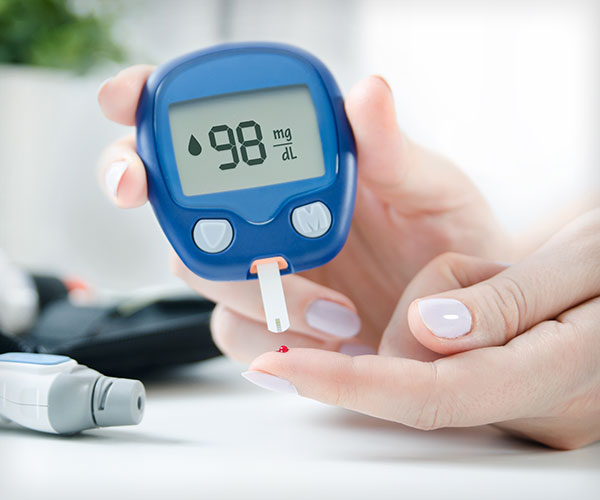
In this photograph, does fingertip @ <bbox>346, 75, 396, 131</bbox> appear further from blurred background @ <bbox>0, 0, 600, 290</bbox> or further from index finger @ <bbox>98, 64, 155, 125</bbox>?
blurred background @ <bbox>0, 0, 600, 290</bbox>

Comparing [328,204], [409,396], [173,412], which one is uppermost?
[328,204]

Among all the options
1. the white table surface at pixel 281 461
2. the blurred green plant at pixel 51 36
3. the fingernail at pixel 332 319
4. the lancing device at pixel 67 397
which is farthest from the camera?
the blurred green plant at pixel 51 36

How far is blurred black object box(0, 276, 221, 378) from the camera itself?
97 centimetres

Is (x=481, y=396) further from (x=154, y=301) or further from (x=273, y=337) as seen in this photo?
(x=154, y=301)

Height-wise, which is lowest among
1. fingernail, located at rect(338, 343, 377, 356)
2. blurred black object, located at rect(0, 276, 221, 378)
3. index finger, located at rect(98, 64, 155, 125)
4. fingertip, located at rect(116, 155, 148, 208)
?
fingernail, located at rect(338, 343, 377, 356)

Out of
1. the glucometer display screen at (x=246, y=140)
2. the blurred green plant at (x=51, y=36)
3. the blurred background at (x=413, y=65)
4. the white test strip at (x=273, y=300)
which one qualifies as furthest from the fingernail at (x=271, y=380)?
the blurred green plant at (x=51, y=36)

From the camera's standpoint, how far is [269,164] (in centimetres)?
80

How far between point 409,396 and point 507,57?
248cm

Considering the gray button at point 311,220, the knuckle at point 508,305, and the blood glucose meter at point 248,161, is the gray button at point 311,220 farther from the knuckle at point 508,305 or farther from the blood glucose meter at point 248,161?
the knuckle at point 508,305

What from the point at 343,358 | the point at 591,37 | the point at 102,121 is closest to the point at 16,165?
the point at 102,121

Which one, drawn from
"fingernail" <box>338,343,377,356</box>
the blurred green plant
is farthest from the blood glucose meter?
the blurred green plant

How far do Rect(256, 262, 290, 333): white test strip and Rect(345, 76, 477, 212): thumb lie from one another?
18 cm

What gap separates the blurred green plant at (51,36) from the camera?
2.40 m

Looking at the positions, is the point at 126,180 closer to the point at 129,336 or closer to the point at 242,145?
the point at 242,145
